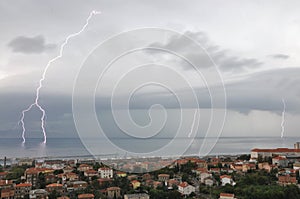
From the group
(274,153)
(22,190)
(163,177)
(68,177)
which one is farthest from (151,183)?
(274,153)

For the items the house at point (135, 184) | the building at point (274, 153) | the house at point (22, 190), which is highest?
the building at point (274, 153)

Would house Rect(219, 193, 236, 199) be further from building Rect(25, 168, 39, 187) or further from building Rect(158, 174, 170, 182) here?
building Rect(25, 168, 39, 187)

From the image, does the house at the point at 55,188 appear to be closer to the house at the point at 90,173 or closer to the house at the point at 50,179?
the house at the point at 50,179

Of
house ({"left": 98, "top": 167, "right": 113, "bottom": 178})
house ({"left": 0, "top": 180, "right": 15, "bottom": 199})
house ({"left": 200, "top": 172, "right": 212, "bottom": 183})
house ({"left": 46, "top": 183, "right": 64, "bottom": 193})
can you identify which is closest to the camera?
house ({"left": 0, "top": 180, "right": 15, "bottom": 199})

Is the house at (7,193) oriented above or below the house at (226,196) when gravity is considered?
below

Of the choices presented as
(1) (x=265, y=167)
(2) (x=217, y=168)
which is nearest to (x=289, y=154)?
(1) (x=265, y=167)

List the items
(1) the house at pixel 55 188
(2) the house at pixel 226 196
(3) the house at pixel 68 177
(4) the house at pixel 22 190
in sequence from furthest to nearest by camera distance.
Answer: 1. (3) the house at pixel 68 177
2. (1) the house at pixel 55 188
3. (4) the house at pixel 22 190
4. (2) the house at pixel 226 196

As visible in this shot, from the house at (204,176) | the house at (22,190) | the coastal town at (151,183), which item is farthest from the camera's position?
the house at (204,176)

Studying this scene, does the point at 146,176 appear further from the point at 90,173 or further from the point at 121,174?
the point at 90,173

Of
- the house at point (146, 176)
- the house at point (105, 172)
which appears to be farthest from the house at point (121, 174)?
the house at point (146, 176)

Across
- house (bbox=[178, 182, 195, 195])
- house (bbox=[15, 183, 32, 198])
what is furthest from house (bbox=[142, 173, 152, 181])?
house (bbox=[15, 183, 32, 198])
